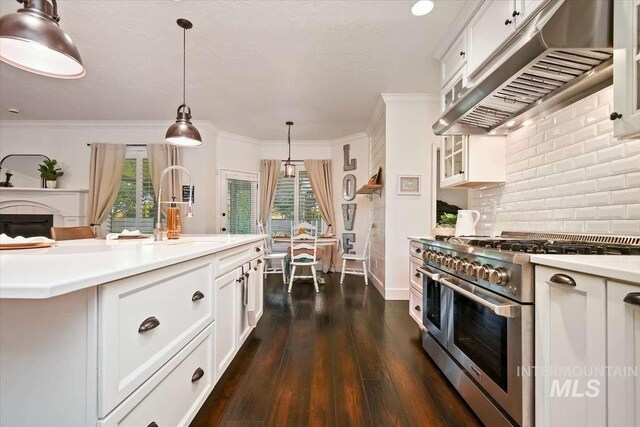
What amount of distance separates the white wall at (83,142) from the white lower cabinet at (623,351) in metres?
4.96

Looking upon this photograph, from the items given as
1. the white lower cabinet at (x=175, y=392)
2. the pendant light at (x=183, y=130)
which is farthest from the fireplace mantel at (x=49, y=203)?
the white lower cabinet at (x=175, y=392)

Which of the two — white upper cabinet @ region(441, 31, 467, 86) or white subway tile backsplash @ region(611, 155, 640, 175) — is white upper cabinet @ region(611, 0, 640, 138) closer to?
white subway tile backsplash @ region(611, 155, 640, 175)

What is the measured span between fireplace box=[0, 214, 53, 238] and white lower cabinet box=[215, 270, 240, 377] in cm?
470

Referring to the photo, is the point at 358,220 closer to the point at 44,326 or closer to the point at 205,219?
the point at 205,219

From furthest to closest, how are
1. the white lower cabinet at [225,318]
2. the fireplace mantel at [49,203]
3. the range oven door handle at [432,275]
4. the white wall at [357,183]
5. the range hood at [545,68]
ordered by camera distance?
the white wall at [357,183]
the fireplace mantel at [49,203]
the range oven door handle at [432,275]
the white lower cabinet at [225,318]
the range hood at [545,68]

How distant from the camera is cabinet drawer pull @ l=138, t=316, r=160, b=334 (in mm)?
914

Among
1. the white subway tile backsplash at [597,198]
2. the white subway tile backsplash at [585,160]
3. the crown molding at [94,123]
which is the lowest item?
the white subway tile backsplash at [597,198]

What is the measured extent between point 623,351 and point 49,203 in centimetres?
653

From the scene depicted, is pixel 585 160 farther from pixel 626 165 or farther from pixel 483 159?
pixel 483 159

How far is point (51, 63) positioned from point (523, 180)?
118 inches

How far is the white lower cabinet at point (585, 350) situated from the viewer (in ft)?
2.54

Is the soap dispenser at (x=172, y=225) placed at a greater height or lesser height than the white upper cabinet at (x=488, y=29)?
lesser

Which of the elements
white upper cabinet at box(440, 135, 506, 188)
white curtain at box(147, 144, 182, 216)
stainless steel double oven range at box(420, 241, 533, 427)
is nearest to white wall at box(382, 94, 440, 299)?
white upper cabinet at box(440, 135, 506, 188)

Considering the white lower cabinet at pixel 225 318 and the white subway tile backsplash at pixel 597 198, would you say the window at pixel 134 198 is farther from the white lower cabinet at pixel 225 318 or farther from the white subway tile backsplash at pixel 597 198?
the white subway tile backsplash at pixel 597 198
